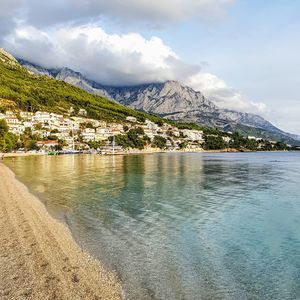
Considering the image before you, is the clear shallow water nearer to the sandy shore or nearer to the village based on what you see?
the sandy shore

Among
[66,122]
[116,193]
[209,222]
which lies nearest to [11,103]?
[66,122]

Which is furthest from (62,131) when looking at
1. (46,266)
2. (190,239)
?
(46,266)

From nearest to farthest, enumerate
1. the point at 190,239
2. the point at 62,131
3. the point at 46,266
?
the point at 46,266
the point at 190,239
the point at 62,131

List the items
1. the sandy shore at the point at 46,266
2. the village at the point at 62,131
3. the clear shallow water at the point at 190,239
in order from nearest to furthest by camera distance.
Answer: the sandy shore at the point at 46,266
the clear shallow water at the point at 190,239
the village at the point at 62,131

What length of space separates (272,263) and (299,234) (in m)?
5.61

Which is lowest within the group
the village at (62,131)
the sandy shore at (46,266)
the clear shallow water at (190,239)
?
the clear shallow water at (190,239)

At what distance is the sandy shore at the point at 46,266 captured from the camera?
Result: 988 cm

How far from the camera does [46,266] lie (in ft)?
38.7

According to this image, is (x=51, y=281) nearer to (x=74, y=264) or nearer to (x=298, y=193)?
(x=74, y=264)

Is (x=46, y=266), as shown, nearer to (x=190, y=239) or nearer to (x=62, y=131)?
(x=190, y=239)

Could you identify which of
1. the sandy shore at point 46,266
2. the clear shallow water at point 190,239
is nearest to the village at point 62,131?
the clear shallow water at point 190,239

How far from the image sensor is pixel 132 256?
13.6 metres

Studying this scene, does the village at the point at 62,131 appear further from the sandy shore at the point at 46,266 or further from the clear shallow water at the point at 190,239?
the sandy shore at the point at 46,266

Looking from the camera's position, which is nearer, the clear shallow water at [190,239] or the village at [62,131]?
the clear shallow water at [190,239]
